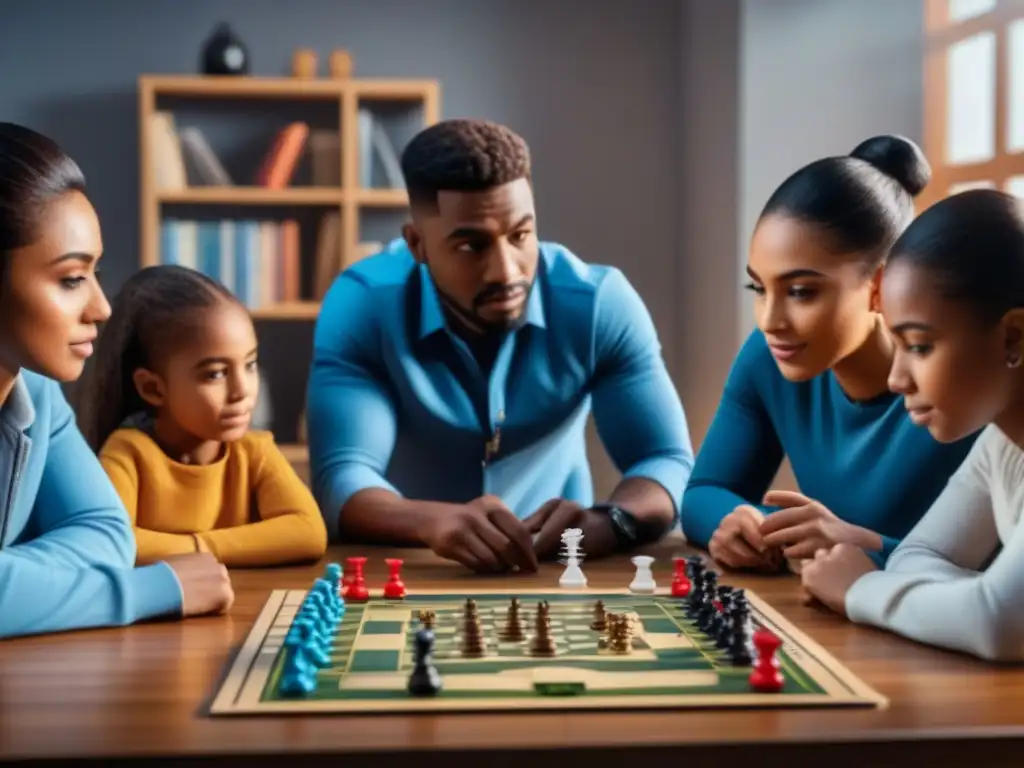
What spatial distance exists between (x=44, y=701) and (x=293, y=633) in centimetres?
23

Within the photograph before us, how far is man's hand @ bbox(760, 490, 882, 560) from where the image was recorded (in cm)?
159

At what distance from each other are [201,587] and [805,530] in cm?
72

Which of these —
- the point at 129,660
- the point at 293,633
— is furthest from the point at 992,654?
the point at 129,660

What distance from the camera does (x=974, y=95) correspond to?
11.9 ft

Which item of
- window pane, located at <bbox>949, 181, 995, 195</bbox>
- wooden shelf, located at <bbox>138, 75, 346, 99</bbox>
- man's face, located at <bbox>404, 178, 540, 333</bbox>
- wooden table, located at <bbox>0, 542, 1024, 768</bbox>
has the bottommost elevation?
wooden table, located at <bbox>0, 542, 1024, 768</bbox>

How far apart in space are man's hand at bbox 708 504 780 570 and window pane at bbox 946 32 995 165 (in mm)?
2111

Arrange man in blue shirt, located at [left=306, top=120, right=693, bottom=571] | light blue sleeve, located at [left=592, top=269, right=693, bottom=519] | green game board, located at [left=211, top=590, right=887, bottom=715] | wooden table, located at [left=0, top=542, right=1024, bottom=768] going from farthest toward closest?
light blue sleeve, located at [left=592, top=269, right=693, bottom=519] < man in blue shirt, located at [left=306, top=120, right=693, bottom=571] < green game board, located at [left=211, top=590, right=887, bottom=715] < wooden table, located at [left=0, top=542, right=1024, bottom=768]

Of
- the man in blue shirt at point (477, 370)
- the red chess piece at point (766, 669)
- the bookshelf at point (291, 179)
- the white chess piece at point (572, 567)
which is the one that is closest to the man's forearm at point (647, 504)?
the man in blue shirt at point (477, 370)

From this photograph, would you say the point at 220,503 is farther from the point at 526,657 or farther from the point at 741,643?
the point at 741,643

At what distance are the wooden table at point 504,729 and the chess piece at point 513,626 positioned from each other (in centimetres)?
25

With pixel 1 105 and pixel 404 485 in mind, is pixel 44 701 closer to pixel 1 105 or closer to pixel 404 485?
pixel 404 485

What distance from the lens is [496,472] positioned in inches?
87.4

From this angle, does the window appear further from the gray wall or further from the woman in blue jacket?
the woman in blue jacket

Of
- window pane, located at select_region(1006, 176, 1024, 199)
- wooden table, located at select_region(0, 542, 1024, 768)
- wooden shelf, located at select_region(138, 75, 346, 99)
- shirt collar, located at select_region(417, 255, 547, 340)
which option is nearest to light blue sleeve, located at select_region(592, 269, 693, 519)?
shirt collar, located at select_region(417, 255, 547, 340)
